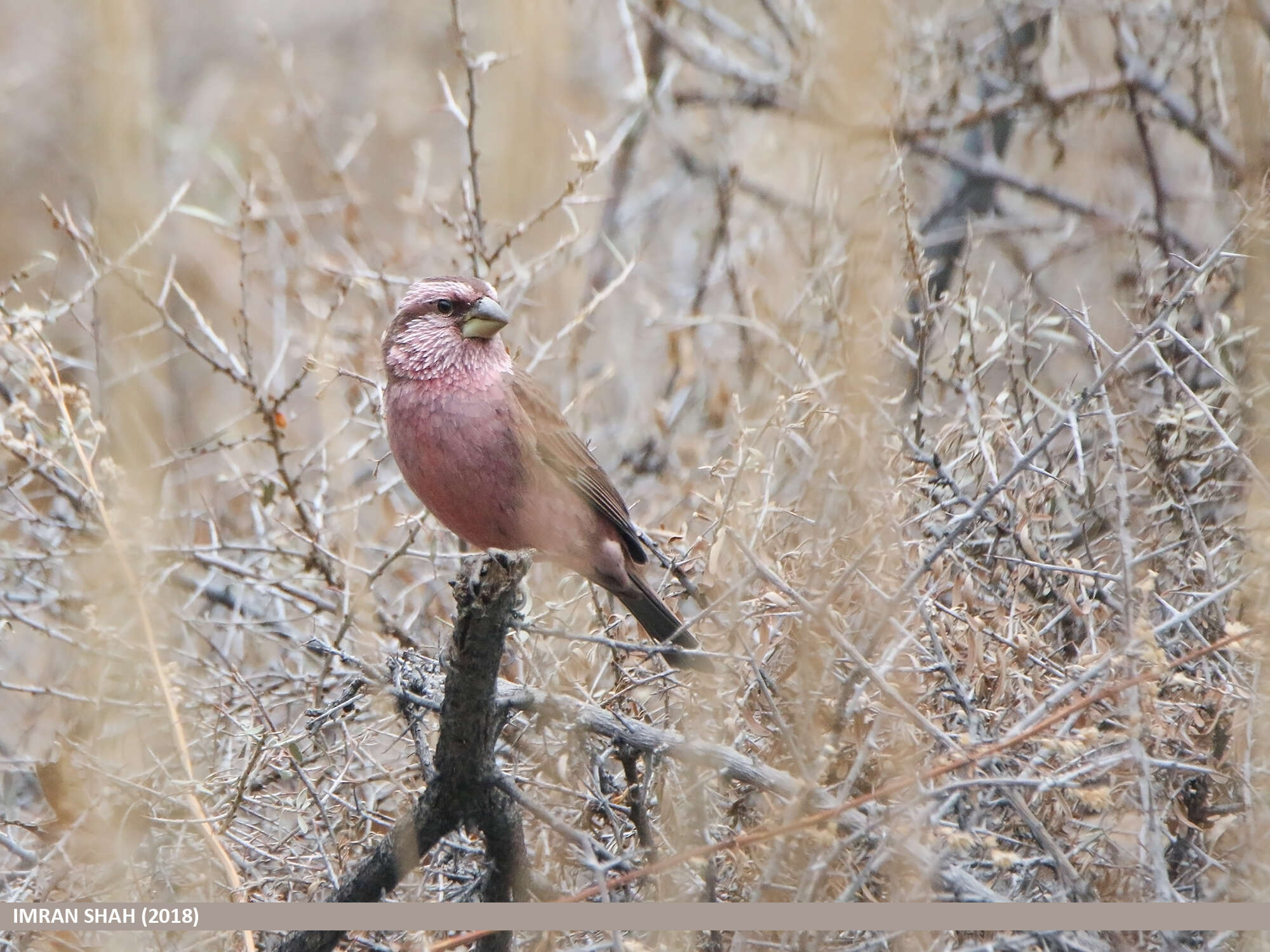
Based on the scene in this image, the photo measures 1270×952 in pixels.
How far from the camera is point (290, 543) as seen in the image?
465cm

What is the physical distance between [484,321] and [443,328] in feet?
0.45

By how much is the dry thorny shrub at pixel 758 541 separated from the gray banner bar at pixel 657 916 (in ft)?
0.23

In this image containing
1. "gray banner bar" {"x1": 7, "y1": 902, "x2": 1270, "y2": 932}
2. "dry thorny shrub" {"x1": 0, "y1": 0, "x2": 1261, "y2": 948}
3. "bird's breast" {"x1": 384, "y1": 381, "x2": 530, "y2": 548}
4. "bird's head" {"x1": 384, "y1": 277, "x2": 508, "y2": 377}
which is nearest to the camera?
"gray banner bar" {"x1": 7, "y1": 902, "x2": 1270, "y2": 932}

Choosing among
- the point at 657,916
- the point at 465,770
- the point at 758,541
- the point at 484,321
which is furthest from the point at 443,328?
the point at 657,916

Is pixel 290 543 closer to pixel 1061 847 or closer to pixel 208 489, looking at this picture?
pixel 208 489

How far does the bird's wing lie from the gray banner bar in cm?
164

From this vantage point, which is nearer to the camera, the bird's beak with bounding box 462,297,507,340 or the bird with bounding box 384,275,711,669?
the bird with bounding box 384,275,711,669

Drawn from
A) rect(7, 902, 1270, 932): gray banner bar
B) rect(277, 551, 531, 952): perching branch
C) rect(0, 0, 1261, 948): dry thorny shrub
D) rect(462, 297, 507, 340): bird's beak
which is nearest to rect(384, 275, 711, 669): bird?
rect(462, 297, 507, 340): bird's beak

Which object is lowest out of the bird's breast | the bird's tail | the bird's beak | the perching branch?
the perching branch

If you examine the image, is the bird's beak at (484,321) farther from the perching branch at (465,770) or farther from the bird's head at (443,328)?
the perching branch at (465,770)

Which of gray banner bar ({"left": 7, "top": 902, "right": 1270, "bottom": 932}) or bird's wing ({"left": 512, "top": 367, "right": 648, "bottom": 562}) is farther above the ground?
bird's wing ({"left": 512, "top": 367, "right": 648, "bottom": 562})

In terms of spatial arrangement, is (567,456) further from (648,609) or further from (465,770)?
(465,770)

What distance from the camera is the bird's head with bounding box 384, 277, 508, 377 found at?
4031mm

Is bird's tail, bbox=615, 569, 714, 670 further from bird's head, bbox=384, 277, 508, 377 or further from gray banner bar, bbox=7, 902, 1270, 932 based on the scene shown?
gray banner bar, bbox=7, 902, 1270, 932
